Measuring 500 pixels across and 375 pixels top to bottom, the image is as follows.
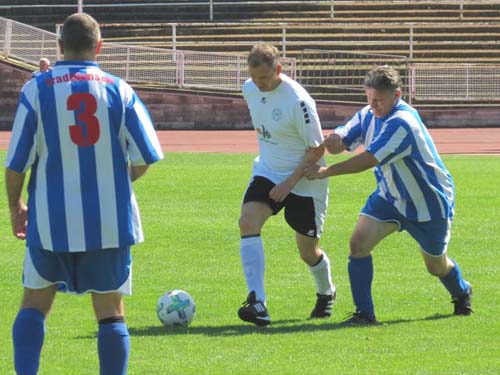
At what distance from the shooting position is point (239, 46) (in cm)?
3516

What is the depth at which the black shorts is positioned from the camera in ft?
28.2

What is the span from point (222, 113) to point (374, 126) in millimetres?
23433

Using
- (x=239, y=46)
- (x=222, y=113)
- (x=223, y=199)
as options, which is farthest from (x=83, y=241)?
(x=239, y=46)

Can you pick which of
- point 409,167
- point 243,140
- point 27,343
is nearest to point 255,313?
point 409,167

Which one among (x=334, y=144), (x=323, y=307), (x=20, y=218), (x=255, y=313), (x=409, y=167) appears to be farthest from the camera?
(x=323, y=307)

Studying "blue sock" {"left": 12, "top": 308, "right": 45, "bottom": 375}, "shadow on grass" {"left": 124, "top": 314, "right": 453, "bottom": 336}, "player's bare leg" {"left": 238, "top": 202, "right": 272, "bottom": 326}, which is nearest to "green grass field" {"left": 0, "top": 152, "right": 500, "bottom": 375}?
"shadow on grass" {"left": 124, "top": 314, "right": 453, "bottom": 336}

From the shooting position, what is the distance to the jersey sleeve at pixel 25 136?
19.0 ft

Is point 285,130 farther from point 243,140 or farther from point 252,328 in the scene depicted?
point 243,140

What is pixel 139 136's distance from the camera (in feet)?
19.4

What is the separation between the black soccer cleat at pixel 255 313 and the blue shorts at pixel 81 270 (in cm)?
225

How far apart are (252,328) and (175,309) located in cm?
52

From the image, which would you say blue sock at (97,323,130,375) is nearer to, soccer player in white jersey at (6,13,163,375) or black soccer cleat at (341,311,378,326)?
soccer player in white jersey at (6,13,163,375)

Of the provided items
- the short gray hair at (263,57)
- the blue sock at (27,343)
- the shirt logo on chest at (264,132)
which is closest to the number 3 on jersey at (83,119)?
the blue sock at (27,343)

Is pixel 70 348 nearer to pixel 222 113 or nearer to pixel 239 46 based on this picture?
pixel 222 113
